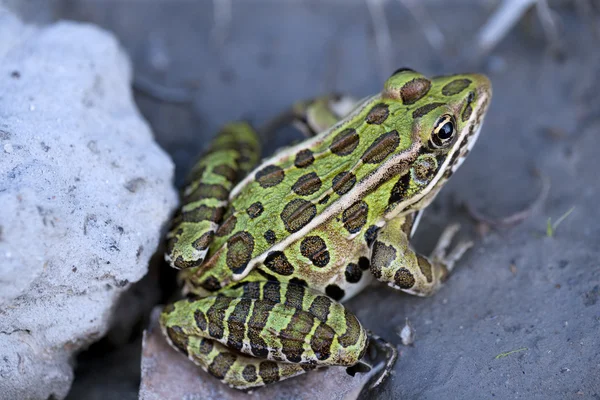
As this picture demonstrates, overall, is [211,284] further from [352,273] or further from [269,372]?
[352,273]

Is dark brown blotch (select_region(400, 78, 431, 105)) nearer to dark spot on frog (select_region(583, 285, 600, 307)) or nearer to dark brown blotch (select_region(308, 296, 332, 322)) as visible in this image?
dark brown blotch (select_region(308, 296, 332, 322))

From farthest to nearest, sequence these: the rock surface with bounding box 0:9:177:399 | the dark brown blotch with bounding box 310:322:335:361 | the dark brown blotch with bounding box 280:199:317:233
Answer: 1. the dark brown blotch with bounding box 280:199:317:233
2. the dark brown blotch with bounding box 310:322:335:361
3. the rock surface with bounding box 0:9:177:399

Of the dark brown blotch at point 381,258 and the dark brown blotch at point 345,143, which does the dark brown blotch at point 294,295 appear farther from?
the dark brown blotch at point 345,143

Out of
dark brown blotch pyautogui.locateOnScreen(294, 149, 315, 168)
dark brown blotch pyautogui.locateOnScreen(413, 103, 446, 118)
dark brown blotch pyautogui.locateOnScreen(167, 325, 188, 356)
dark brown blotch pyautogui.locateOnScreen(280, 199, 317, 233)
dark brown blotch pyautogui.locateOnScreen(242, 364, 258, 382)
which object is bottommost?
dark brown blotch pyautogui.locateOnScreen(242, 364, 258, 382)

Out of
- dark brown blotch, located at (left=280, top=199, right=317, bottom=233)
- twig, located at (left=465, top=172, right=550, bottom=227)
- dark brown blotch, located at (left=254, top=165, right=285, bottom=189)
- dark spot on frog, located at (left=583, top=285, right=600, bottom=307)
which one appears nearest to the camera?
dark spot on frog, located at (left=583, top=285, right=600, bottom=307)

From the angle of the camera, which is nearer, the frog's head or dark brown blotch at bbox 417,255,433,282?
the frog's head

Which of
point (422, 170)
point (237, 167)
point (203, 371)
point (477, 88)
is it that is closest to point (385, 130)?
point (422, 170)

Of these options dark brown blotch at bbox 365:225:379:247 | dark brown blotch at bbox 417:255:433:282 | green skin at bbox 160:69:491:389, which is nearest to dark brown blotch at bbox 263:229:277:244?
green skin at bbox 160:69:491:389
